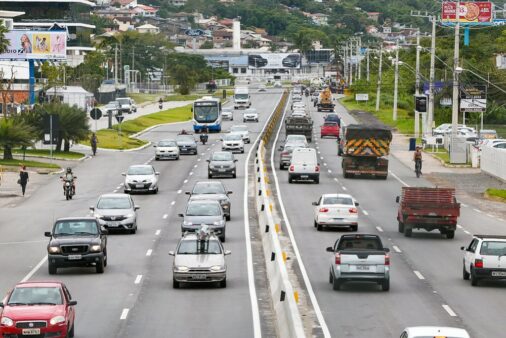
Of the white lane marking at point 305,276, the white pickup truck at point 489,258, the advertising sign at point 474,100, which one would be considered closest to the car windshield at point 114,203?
the white lane marking at point 305,276

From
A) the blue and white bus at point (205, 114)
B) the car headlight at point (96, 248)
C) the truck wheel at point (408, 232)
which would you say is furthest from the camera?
the blue and white bus at point (205, 114)

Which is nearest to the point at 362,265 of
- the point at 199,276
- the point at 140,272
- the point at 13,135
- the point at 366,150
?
the point at 199,276

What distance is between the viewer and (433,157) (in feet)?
299

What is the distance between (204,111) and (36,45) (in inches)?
1418

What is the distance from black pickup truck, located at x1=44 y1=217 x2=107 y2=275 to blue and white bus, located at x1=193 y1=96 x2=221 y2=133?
251 feet

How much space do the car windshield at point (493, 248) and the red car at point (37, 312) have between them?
41.3 ft

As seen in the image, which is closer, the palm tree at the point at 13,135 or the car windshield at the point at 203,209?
the car windshield at the point at 203,209

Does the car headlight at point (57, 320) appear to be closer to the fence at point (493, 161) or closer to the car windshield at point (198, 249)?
the car windshield at point (198, 249)

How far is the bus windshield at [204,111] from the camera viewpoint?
114 meters

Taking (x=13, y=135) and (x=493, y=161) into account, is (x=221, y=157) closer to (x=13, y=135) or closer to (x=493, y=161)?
(x=13, y=135)

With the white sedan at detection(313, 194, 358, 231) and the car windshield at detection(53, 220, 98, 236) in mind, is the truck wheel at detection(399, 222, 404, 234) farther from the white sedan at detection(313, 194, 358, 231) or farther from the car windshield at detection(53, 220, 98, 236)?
the car windshield at detection(53, 220, 98, 236)

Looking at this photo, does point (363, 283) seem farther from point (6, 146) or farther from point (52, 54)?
point (52, 54)

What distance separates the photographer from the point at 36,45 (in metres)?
143

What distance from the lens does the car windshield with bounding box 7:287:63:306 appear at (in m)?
24.9
